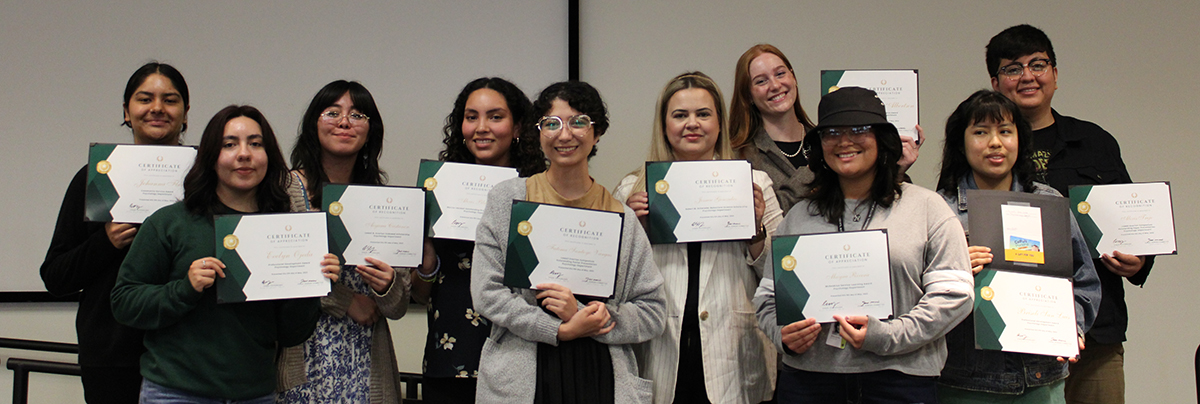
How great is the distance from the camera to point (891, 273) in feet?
6.89

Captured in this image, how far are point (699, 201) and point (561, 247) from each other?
50cm

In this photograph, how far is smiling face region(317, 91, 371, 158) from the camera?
2590 mm

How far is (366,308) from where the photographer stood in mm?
2469

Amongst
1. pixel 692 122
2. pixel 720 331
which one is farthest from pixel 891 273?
pixel 692 122

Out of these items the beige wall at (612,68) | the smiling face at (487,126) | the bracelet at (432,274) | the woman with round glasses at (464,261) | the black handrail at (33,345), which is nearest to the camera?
the woman with round glasses at (464,261)

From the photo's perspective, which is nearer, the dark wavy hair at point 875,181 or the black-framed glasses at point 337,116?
the dark wavy hair at point 875,181

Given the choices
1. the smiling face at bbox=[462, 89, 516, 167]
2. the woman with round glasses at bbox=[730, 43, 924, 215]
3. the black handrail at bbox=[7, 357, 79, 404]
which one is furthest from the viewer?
the black handrail at bbox=[7, 357, 79, 404]

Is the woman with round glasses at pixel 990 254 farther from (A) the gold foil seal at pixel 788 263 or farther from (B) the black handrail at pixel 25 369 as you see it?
(B) the black handrail at pixel 25 369

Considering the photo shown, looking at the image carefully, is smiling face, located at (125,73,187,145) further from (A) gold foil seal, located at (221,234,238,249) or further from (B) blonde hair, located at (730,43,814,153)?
(B) blonde hair, located at (730,43,814,153)

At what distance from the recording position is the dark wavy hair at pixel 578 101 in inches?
92.0

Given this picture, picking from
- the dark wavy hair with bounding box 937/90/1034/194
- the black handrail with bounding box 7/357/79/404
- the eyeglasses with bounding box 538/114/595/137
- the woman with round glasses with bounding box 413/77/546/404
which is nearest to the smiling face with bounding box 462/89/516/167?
the woman with round glasses with bounding box 413/77/546/404

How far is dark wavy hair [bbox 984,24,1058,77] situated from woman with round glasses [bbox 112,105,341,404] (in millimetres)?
2595

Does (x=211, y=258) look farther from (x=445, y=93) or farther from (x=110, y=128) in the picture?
(x=110, y=128)

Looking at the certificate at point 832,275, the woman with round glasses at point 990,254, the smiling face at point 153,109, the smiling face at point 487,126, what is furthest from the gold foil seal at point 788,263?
the smiling face at point 153,109
